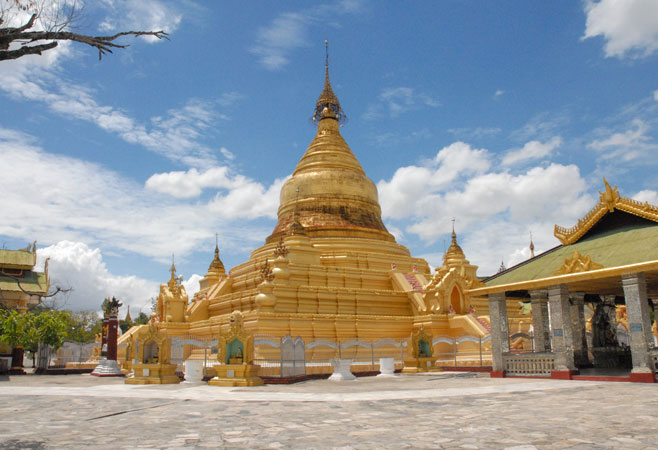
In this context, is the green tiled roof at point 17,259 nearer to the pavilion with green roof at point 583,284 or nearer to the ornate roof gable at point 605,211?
the pavilion with green roof at point 583,284

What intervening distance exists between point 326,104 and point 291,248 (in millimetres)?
16444

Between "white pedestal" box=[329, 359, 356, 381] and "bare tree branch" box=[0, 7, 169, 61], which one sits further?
"white pedestal" box=[329, 359, 356, 381]

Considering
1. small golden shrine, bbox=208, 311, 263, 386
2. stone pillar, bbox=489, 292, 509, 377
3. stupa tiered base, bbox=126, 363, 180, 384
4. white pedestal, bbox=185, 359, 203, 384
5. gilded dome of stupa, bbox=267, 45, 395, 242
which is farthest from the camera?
gilded dome of stupa, bbox=267, 45, 395, 242

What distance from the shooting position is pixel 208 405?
1184cm

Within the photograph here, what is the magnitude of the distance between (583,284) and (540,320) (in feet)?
8.04

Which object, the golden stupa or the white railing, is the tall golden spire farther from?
the white railing

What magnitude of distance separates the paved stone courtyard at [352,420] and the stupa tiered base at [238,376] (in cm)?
400

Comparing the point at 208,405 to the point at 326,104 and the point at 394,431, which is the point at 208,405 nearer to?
the point at 394,431

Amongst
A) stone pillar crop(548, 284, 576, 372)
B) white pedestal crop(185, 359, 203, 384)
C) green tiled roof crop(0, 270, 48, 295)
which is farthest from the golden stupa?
green tiled roof crop(0, 270, 48, 295)

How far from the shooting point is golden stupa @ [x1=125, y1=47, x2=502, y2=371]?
2719cm

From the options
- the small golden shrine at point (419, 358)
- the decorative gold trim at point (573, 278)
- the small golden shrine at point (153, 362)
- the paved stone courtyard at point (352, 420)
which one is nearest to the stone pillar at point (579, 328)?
the decorative gold trim at point (573, 278)

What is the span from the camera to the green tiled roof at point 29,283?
1560 inches

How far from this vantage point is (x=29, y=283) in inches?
1622

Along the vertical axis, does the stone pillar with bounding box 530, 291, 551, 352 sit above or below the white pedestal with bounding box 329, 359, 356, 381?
above
